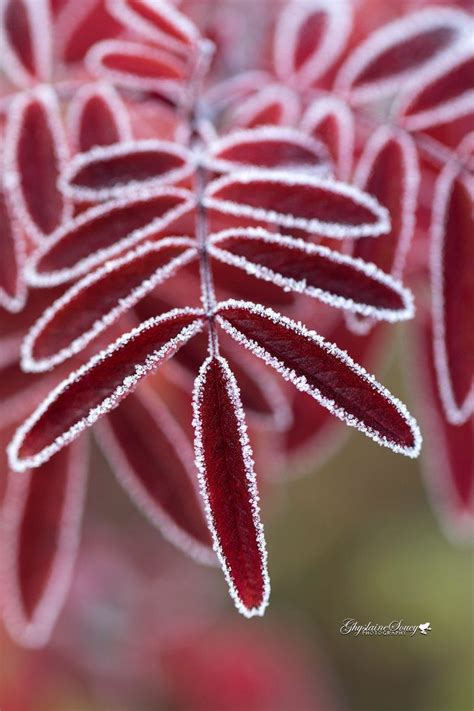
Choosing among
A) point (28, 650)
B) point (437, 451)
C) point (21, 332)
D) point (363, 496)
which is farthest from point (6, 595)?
point (363, 496)

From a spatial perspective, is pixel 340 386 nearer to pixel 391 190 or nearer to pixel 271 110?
pixel 391 190

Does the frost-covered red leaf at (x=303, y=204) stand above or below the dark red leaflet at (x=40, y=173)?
below

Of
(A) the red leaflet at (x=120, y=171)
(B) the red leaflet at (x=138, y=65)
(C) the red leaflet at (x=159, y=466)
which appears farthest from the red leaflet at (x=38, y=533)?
(B) the red leaflet at (x=138, y=65)

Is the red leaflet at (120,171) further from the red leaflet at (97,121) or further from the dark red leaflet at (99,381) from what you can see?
the dark red leaflet at (99,381)

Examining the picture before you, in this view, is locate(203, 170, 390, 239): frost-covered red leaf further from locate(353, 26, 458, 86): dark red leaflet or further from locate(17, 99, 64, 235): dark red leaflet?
locate(353, 26, 458, 86): dark red leaflet

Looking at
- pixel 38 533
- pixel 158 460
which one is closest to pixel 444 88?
pixel 158 460
